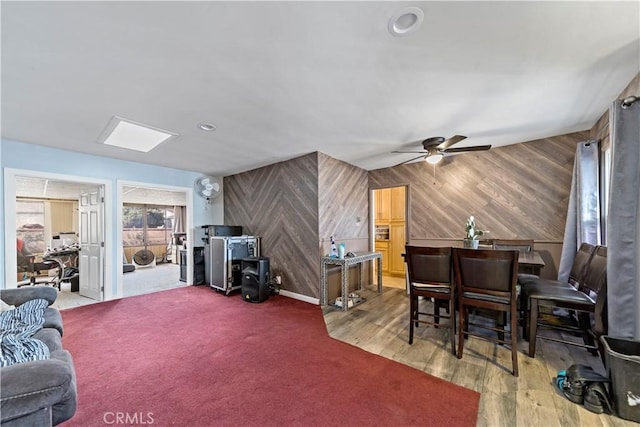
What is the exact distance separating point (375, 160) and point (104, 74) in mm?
3613

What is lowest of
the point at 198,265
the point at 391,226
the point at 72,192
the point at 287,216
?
the point at 198,265

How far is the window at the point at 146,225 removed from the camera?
817cm

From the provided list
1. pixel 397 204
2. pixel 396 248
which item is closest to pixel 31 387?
pixel 396 248

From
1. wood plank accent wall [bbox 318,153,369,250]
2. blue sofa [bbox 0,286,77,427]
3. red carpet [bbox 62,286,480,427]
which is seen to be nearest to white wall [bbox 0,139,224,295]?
red carpet [bbox 62,286,480,427]

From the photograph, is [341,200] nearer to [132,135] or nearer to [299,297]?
[299,297]

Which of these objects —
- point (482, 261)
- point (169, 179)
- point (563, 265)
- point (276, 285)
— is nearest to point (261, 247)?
point (276, 285)

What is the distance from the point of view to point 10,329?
1.59 metres

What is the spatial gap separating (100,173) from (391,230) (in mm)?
5690

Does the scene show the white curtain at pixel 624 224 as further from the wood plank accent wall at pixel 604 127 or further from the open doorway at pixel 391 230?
the open doorway at pixel 391 230

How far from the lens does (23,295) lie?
209 cm

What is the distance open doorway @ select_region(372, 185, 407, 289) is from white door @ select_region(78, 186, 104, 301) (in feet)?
16.8

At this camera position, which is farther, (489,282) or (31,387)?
(489,282)

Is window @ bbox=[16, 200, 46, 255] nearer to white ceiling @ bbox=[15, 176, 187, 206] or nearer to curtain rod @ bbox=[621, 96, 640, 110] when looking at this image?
white ceiling @ bbox=[15, 176, 187, 206]

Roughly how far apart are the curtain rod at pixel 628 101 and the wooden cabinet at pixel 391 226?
12.4 ft
